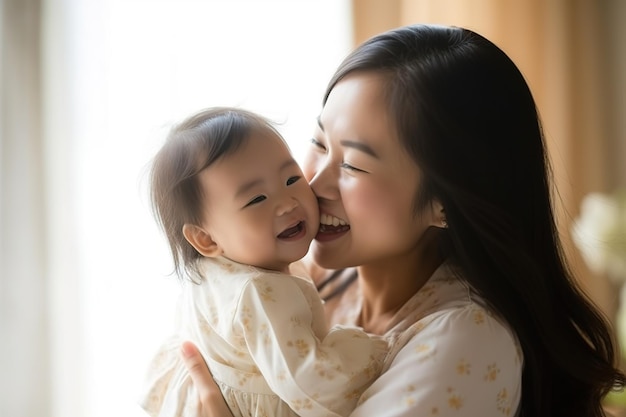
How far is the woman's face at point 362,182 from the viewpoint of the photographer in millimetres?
1251

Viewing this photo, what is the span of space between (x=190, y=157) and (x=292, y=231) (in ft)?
0.74

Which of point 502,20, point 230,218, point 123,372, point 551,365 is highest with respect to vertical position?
point 502,20

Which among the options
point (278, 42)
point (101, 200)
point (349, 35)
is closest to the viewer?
point (101, 200)

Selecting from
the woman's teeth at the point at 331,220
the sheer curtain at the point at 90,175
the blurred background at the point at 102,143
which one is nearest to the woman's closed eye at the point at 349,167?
the woman's teeth at the point at 331,220

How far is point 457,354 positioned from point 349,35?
142 cm

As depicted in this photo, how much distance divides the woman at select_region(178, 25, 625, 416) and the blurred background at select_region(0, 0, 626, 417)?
0.45 metres

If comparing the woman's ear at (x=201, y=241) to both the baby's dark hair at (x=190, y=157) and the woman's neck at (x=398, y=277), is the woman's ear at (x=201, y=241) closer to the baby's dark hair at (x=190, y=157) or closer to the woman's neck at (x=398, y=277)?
the baby's dark hair at (x=190, y=157)

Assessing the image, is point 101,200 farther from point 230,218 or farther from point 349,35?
point 349,35

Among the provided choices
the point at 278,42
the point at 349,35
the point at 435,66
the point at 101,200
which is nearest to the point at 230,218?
the point at 435,66

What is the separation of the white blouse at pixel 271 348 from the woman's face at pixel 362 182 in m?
0.14

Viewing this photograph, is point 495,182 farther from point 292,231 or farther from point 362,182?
point 292,231

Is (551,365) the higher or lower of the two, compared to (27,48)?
lower

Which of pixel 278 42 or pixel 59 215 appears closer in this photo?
pixel 59 215

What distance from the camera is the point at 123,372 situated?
1.95 metres
